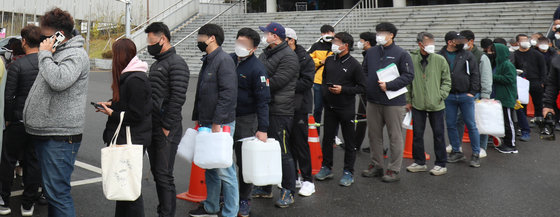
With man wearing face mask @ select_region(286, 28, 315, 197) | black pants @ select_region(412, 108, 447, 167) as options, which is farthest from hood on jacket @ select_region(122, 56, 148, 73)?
black pants @ select_region(412, 108, 447, 167)

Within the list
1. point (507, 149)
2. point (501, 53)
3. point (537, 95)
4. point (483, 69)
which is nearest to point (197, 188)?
point (483, 69)

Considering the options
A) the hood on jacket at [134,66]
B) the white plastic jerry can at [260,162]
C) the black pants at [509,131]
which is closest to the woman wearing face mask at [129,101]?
the hood on jacket at [134,66]

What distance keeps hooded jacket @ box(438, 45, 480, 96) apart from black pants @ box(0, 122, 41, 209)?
17.8ft

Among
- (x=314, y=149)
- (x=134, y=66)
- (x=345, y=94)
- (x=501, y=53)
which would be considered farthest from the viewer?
(x=501, y=53)

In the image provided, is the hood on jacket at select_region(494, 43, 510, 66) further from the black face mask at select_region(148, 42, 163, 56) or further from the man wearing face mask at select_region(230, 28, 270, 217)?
the black face mask at select_region(148, 42, 163, 56)

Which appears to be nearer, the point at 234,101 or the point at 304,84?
the point at 234,101

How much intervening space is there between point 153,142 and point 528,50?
26.9ft

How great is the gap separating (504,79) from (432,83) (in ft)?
7.58

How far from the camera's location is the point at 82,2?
1524 inches

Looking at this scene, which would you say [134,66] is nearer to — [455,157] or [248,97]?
[248,97]

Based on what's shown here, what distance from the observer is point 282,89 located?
16.9 ft

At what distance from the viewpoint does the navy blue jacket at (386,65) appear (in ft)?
19.6

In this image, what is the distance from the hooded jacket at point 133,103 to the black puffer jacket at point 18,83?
4.67ft

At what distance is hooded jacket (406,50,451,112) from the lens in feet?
21.1
